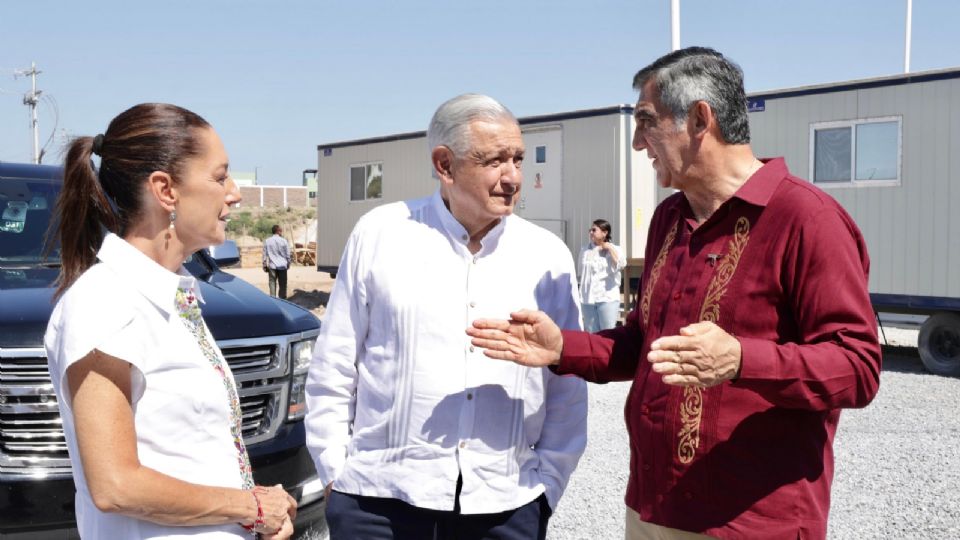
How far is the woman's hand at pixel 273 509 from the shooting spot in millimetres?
2123

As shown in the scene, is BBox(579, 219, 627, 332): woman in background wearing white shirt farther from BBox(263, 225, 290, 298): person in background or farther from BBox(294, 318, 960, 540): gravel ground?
BBox(263, 225, 290, 298): person in background

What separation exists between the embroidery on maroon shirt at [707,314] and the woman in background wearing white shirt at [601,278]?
9.76m

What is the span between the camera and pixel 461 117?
2.81 meters

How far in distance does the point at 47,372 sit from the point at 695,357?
2872 mm

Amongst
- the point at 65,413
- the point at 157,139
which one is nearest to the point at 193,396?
the point at 65,413

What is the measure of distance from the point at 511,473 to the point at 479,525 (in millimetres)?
174

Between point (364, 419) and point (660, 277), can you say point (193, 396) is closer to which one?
point (364, 419)

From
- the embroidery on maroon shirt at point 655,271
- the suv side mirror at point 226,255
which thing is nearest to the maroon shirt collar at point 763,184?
the embroidery on maroon shirt at point 655,271

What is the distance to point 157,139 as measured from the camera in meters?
2.10

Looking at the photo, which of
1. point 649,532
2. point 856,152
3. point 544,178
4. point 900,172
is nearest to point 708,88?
point 649,532

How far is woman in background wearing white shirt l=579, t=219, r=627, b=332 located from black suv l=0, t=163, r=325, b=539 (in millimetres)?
6967

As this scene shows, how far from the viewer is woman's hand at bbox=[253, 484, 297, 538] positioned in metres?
2.12

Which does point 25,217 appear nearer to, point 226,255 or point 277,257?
point 226,255

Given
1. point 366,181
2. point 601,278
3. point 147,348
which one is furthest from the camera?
point 366,181
